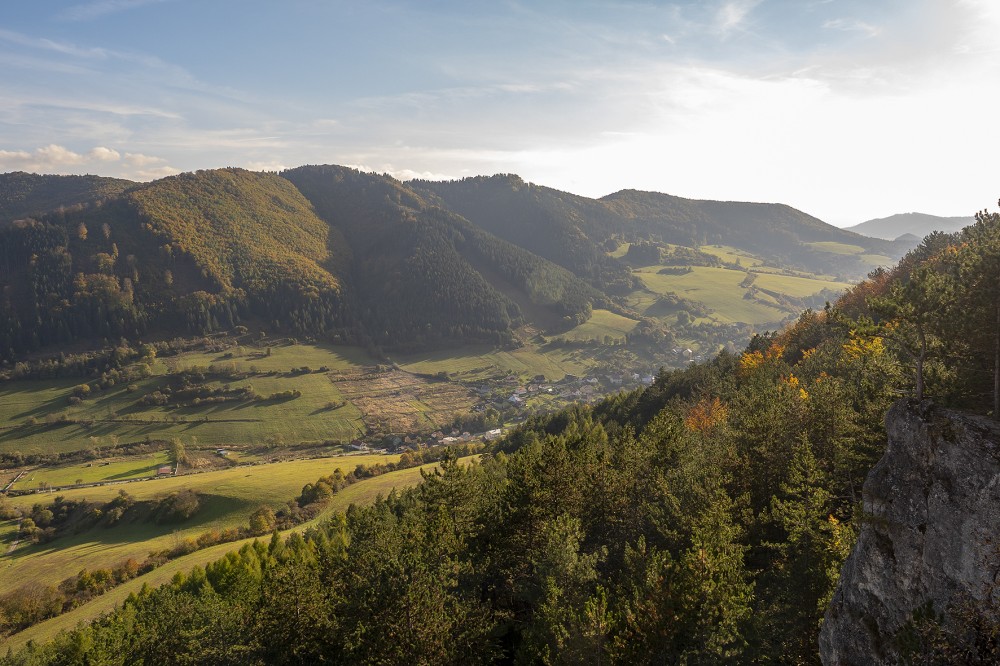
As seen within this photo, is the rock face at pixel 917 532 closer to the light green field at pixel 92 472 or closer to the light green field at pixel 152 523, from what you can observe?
the light green field at pixel 152 523

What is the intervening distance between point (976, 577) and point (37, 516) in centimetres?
16619

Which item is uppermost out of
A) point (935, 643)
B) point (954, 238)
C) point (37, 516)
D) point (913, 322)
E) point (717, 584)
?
point (954, 238)

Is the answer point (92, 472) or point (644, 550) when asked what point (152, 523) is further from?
point (644, 550)

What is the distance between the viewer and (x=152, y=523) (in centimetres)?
11256

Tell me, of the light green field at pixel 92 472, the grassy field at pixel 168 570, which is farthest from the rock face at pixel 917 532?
the light green field at pixel 92 472

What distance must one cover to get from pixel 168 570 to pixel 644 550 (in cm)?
9344

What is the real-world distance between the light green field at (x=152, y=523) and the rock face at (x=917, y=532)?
4337 inches

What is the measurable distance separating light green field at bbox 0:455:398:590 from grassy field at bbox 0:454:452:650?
153 centimetres

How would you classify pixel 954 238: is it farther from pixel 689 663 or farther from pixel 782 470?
pixel 689 663

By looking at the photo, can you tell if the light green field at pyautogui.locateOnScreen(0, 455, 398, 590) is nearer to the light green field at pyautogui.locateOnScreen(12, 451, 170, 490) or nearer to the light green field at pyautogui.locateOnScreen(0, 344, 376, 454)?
the light green field at pyautogui.locateOnScreen(12, 451, 170, 490)

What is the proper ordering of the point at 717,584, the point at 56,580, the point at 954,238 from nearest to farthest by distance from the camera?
the point at 717,584, the point at 56,580, the point at 954,238

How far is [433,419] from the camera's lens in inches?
7830

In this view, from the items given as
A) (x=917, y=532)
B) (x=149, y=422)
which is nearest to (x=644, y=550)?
(x=917, y=532)

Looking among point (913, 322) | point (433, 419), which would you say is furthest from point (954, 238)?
point (433, 419)
